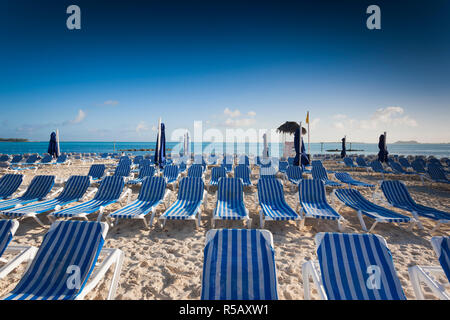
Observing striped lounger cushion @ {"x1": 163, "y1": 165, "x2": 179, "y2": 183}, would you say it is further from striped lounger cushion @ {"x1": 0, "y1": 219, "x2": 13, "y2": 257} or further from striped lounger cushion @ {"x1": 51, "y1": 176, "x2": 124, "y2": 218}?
striped lounger cushion @ {"x1": 0, "y1": 219, "x2": 13, "y2": 257}

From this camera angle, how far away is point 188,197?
477 cm

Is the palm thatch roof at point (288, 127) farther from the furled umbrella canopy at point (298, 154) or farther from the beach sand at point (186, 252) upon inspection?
the beach sand at point (186, 252)

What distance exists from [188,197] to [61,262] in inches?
113

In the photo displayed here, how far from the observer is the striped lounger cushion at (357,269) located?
5.72 feet

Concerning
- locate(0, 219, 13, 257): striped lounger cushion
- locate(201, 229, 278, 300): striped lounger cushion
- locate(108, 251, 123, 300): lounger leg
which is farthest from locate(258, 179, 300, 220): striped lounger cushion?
locate(0, 219, 13, 257): striped lounger cushion

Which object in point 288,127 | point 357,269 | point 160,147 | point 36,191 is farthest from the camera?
point 288,127

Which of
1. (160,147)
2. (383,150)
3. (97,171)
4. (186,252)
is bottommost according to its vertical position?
(186,252)

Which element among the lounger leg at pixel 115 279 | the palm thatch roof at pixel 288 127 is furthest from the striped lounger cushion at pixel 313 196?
the palm thatch roof at pixel 288 127

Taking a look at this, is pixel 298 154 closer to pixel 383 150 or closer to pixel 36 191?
pixel 383 150

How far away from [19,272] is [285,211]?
426cm

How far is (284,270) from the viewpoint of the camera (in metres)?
2.68

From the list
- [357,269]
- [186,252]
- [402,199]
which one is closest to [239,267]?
[357,269]
